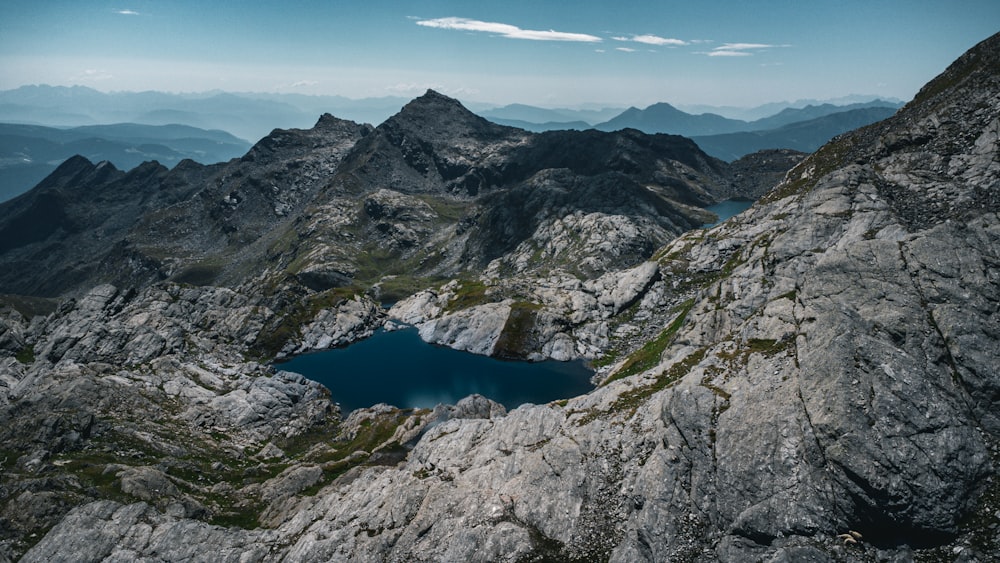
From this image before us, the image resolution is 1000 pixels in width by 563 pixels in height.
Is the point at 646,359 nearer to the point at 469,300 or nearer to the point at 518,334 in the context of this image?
the point at 518,334

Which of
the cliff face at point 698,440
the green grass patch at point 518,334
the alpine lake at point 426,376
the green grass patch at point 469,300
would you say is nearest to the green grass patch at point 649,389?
the cliff face at point 698,440

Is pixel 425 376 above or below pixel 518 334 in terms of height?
below

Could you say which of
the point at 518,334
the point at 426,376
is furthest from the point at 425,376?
the point at 518,334

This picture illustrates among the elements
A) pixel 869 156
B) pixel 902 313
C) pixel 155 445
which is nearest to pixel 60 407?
pixel 155 445

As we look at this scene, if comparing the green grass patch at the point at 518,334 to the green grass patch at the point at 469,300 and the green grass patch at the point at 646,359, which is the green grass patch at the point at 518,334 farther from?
the green grass patch at the point at 646,359

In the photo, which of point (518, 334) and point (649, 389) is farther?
point (518, 334)

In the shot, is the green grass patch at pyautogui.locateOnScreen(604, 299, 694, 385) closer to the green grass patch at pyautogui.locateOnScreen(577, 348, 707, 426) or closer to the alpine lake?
the alpine lake
